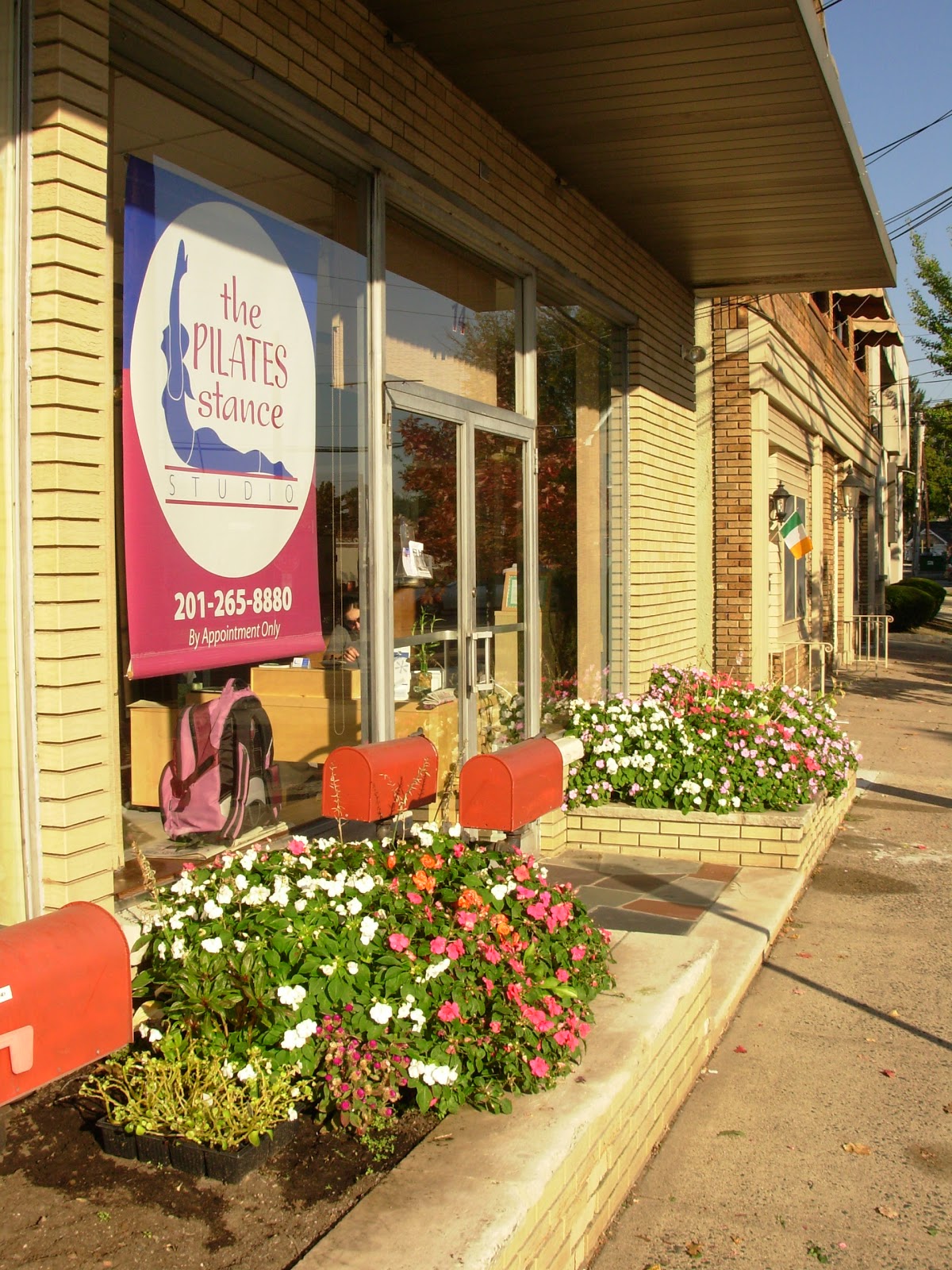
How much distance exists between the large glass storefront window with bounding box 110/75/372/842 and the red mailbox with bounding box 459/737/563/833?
1080mm

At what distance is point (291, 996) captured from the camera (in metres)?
3.06

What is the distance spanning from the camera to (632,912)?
5.88 metres

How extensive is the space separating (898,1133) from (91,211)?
3843 mm

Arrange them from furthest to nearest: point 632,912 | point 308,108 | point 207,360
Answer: point 632,912 → point 308,108 → point 207,360

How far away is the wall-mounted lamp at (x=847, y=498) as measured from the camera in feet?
66.5

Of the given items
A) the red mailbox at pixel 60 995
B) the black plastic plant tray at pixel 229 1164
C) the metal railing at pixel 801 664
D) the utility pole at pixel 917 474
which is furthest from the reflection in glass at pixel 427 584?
the utility pole at pixel 917 474

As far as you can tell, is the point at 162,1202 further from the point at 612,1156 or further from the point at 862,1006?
the point at 862,1006

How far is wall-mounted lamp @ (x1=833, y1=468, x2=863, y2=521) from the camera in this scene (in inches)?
798

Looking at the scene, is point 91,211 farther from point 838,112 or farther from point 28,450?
point 838,112

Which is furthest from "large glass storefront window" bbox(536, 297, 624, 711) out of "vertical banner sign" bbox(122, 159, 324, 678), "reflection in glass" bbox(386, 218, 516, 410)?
"vertical banner sign" bbox(122, 159, 324, 678)

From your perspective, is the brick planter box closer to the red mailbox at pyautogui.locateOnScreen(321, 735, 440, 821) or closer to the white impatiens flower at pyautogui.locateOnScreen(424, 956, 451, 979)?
the red mailbox at pyautogui.locateOnScreen(321, 735, 440, 821)

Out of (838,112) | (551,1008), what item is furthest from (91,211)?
(838,112)

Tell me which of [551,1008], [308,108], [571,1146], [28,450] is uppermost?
[308,108]

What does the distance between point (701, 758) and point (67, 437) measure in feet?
14.8
